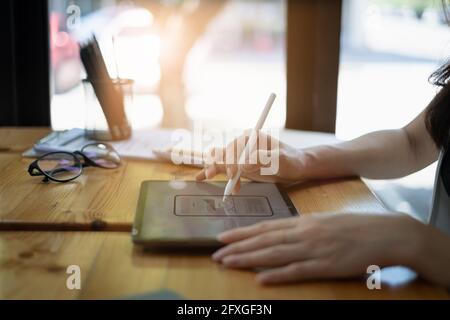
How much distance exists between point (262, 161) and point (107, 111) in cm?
49

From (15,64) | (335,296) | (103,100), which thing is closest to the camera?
(335,296)

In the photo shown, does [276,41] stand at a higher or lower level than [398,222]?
higher

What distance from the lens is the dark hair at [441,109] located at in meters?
0.98

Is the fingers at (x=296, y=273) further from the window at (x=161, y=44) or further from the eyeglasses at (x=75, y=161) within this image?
the window at (x=161, y=44)

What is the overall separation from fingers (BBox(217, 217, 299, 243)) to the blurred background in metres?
0.73

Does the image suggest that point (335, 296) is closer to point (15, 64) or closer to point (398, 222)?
point (398, 222)

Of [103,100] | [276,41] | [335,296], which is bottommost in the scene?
[335,296]

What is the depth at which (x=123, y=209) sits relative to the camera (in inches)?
34.6

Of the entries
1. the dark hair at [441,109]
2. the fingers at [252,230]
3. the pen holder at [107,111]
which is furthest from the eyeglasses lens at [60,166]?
the dark hair at [441,109]

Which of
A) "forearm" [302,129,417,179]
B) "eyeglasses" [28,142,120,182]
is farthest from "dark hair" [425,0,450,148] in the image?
"eyeglasses" [28,142,120,182]

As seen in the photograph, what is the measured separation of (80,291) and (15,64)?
4.24ft

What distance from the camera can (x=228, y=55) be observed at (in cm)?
292

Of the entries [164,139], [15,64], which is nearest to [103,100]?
[164,139]

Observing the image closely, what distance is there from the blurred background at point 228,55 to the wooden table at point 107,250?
44 cm
